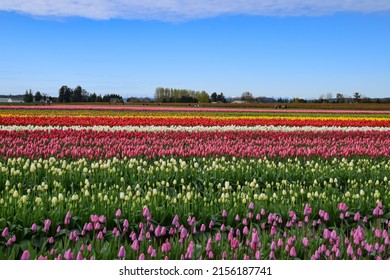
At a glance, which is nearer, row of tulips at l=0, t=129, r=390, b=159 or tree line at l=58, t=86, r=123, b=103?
row of tulips at l=0, t=129, r=390, b=159

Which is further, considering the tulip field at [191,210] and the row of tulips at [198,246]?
the tulip field at [191,210]

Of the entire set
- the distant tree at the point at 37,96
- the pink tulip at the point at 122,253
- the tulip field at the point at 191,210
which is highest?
the distant tree at the point at 37,96

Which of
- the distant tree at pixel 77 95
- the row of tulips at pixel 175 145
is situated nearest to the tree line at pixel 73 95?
the distant tree at pixel 77 95

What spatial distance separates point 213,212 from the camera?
6.39 m

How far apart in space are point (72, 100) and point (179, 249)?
83806mm

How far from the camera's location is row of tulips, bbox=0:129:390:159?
11359mm

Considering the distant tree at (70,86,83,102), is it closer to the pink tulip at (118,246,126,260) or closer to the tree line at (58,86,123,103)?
the tree line at (58,86,123,103)

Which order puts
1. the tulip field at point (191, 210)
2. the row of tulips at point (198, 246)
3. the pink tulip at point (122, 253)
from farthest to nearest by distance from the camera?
the tulip field at point (191, 210) → the row of tulips at point (198, 246) → the pink tulip at point (122, 253)

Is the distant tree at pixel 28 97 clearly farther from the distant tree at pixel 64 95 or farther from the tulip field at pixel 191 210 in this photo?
the tulip field at pixel 191 210

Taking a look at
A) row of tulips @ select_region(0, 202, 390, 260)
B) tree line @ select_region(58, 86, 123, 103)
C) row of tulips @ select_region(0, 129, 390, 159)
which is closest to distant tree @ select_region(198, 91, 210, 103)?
tree line @ select_region(58, 86, 123, 103)

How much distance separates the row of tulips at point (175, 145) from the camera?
11359mm

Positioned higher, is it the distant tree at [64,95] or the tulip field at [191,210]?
the distant tree at [64,95]

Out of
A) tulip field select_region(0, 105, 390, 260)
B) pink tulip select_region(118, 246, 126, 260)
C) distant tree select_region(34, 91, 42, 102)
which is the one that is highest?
distant tree select_region(34, 91, 42, 102)
